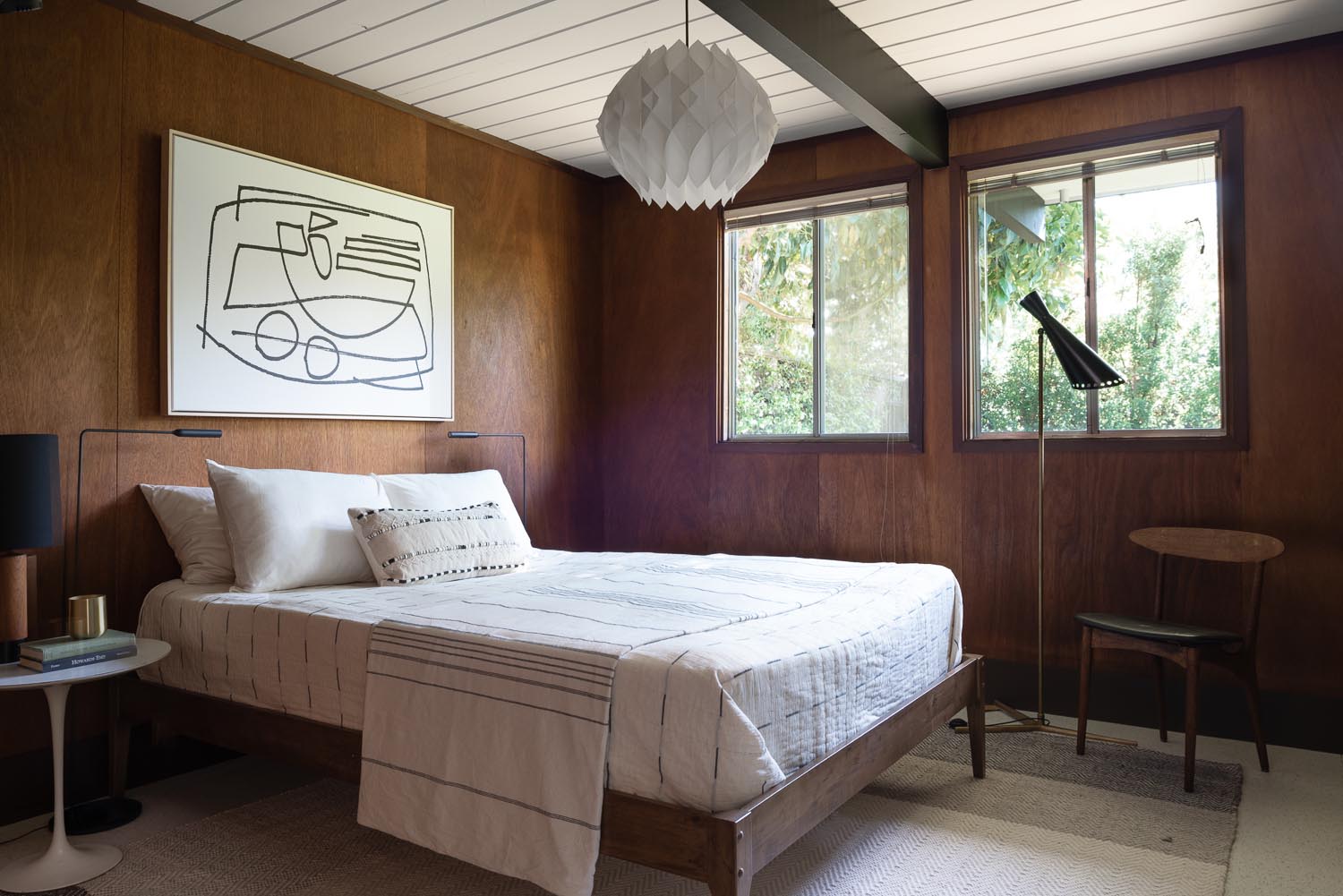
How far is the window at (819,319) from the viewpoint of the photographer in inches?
164

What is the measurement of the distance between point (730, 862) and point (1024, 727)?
215 cm

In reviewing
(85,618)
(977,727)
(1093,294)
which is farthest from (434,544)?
(1093,294)

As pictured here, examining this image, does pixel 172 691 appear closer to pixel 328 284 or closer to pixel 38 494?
pixel 38 494

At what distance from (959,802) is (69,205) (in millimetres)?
3269

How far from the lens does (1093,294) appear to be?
12.3ft

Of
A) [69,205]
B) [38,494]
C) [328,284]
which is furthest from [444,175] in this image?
[38,494]

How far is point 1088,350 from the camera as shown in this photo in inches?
133

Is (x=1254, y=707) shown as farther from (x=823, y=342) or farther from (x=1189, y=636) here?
(x=823, y=342)

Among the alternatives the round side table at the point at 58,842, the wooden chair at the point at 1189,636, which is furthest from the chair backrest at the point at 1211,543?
the round side table at the point at 58,842

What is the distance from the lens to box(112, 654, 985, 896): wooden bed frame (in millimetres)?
1714

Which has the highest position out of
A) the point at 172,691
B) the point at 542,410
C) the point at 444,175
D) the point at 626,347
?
the point at 444,175

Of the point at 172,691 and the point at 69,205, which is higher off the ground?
the point at 69,205

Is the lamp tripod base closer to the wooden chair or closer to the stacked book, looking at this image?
the wooden chair

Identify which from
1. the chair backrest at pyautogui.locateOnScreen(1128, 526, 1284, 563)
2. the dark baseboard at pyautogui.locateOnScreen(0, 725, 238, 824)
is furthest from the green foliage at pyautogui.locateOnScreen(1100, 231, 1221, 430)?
the dark baseboard at pyautogui.locateOnScreen(0, 725, 238, 824)
